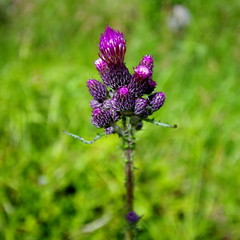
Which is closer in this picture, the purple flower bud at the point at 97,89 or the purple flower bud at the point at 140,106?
the purple flower bud at the point at 140,106

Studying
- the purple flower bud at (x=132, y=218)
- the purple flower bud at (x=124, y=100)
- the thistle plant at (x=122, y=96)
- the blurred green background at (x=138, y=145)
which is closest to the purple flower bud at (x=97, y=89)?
the thistle plant at (x=122, y=96)

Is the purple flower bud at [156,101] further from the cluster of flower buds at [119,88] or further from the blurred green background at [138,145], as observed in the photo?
the blurred green background at [138,145]

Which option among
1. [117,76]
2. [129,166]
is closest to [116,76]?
[117,76]

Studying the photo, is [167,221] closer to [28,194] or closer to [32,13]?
[28,194]

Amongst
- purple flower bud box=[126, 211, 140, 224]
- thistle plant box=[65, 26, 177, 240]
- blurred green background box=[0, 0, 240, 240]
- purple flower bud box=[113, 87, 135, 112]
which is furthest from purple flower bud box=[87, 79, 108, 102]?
blurred green background box=[0, 0, 240, 240]

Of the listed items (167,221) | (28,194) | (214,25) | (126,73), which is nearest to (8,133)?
(28,194)

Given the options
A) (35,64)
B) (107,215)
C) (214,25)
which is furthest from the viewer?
(214,25)

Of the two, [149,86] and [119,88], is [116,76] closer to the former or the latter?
[119,88]

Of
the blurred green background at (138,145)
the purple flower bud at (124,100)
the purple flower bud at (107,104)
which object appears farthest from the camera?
the blurred green background at (138,145)
